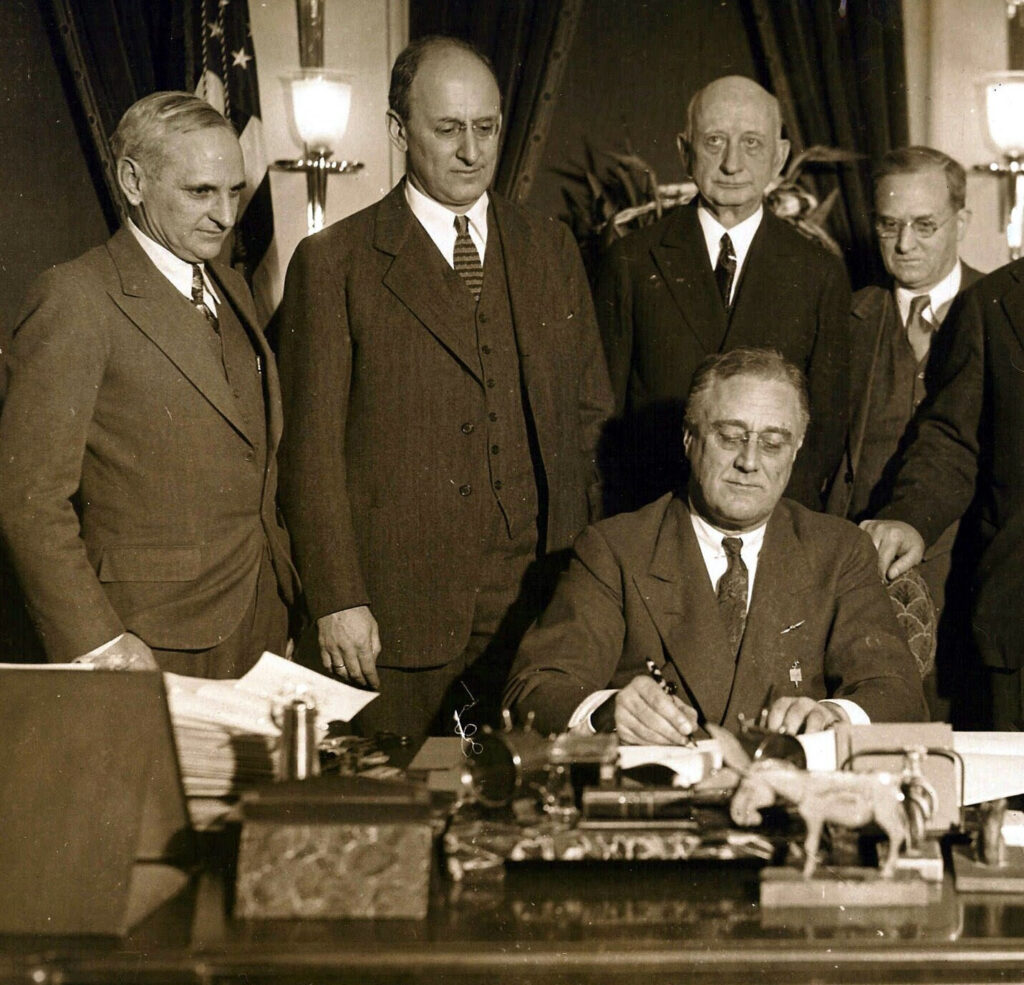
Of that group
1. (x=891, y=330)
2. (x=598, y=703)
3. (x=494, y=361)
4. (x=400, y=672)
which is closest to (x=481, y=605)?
(x=400, y=672)

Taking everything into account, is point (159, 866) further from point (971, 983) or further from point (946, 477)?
point (946, 477)

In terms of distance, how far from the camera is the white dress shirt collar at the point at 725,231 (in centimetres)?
340

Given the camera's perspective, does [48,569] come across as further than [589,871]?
Yes

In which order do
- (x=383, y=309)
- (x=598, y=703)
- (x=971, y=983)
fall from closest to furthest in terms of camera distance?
(x=971, y=983)
(x=598, y=703)
(x=383, y=309)

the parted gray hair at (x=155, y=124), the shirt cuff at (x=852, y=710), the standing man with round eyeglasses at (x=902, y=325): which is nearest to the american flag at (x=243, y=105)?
the parted gray hair at (x=155, y=124)

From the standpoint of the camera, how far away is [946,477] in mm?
3139

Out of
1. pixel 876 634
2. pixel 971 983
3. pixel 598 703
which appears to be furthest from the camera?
pixel 876 634

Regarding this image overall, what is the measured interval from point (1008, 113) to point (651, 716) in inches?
132

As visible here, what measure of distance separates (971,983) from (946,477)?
1839 millimetres

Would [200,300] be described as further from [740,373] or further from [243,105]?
[243,105]

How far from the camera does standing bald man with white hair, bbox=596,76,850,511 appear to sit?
329cm

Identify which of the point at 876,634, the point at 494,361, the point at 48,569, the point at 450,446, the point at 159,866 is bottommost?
the point at 159,866

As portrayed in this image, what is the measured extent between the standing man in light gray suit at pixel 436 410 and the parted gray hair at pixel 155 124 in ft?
1.36

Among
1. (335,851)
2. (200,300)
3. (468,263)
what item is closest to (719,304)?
(468,263)
